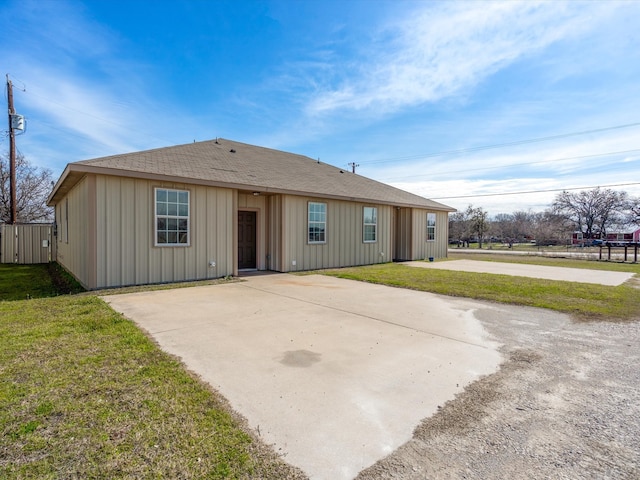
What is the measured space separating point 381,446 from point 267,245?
31.6ft

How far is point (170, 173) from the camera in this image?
8117mm

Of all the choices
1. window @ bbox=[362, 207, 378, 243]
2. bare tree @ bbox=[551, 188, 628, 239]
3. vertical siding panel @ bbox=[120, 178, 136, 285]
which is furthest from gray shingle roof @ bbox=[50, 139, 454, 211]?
bare tree @ bbox=[551, 188, 628, 239]

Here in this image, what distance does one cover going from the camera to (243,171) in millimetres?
10625

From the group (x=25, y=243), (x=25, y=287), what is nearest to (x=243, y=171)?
(x=25, y=287)

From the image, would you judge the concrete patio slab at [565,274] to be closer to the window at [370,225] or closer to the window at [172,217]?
the window at [370,225]

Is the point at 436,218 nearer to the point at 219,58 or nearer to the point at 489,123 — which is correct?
the point at 489,123

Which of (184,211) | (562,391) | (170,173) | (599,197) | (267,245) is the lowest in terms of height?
(562,391)

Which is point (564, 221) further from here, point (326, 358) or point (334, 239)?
point (326, 358)

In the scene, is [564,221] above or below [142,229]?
above

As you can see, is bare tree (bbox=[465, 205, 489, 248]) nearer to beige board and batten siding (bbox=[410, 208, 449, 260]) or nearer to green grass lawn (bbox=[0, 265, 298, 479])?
beige board and batten siding (bbox=[410, 208, 449, 260])

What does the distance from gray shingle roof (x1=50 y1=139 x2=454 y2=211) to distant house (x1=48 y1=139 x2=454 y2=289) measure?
0.04 m

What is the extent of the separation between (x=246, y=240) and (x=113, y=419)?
9011 mm

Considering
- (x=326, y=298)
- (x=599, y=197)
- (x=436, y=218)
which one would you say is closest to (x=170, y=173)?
(x=326, y=298)

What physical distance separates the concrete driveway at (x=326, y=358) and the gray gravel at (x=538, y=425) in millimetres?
152
